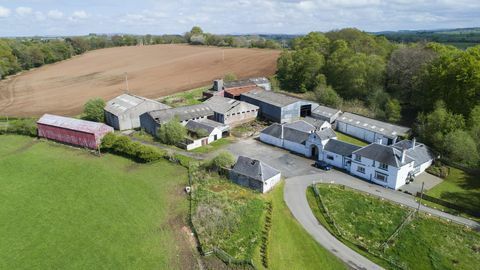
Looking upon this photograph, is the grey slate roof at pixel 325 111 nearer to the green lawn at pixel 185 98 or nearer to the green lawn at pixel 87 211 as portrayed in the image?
the green lawn at pixel 185 98

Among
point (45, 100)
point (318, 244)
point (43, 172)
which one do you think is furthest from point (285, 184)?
point (45, 100)

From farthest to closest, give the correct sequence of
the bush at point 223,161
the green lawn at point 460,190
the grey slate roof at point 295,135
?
the grey slate roof at point 295,135
the bush at point 223,161
the green lawn at point 460,190

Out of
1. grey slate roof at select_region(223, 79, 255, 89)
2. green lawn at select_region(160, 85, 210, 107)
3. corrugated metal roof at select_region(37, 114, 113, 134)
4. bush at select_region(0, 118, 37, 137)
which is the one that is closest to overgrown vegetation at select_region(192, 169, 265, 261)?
corrugated metal roof at select_region(37, 114, 113, 134)

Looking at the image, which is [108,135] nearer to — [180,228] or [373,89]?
[180,228]

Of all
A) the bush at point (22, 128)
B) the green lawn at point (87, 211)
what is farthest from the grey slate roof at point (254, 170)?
the bush at point (22, 128)

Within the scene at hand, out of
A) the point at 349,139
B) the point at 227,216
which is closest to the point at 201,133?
the point at 227,216

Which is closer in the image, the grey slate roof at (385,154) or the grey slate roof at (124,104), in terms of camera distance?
the grey slate roof at (385,154)

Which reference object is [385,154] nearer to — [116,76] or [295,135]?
[295,135]

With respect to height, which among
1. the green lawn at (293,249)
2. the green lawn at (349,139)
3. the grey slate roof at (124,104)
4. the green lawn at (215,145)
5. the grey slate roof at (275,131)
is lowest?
the green lawn at (293,249)
